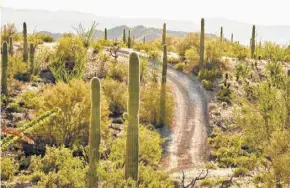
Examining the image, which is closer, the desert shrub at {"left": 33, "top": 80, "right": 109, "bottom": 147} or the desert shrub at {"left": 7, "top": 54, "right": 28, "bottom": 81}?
the desert shrub at {"left": 33, "top": 80, "right": 109, "bottom": 147}

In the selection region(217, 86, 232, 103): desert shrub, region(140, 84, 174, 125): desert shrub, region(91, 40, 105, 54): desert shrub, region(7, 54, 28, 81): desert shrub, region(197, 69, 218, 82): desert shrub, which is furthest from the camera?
region(91, 40, 105, 54): desert shrub

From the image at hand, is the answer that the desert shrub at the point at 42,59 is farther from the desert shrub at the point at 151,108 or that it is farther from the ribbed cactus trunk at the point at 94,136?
the ribbed cactus trunk at the point at 94,136

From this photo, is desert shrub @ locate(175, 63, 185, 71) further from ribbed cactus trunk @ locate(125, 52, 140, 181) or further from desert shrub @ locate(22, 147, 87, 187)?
ribbed cactus trunk @ locate(125, 52, 140, 181)

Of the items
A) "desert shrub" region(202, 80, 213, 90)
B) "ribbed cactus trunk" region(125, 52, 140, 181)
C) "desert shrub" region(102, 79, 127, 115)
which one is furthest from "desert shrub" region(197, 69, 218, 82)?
"ribbed cactus trunk" region(125, 52, 140, 181)

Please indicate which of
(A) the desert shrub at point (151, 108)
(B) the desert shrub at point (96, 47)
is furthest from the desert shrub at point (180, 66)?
(A) the desert shrub at point (151, 108)

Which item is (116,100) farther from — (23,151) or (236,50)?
(236,50)

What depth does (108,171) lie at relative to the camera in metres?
14.0

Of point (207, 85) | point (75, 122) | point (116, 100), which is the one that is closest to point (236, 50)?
point (207, 85)

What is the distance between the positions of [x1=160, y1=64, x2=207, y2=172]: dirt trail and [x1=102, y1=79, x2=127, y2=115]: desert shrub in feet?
11.1

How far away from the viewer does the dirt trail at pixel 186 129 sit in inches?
815

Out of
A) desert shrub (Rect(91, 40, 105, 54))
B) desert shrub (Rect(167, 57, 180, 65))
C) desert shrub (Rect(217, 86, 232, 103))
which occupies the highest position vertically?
desert shrub (Rect(91, 40, 105, 54))

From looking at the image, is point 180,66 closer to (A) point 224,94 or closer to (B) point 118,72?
(B) point 118,72

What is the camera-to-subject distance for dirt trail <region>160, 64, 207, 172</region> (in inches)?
815

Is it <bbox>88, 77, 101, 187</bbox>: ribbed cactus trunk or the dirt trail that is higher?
<bbox>88, 77, 101, 187</bbox>: ribbed cactus trunk
